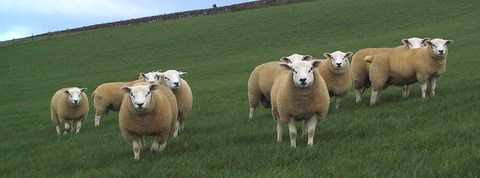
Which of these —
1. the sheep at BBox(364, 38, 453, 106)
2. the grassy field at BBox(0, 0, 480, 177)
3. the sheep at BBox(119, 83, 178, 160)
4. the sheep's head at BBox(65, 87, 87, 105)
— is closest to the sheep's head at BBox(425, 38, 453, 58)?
the sheep at BBox(364, 38, 453, 106)

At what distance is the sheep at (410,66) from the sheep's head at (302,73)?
3.79 meters

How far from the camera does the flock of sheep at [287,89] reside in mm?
7105

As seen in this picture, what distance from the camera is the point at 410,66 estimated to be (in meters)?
10.0

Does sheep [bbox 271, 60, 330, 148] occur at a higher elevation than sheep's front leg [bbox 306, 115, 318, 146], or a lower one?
Answer: higher

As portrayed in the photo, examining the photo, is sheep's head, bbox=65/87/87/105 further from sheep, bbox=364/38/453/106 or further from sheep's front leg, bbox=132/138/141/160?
sheep, bbox=364/38/453/106

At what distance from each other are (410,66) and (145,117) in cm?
541

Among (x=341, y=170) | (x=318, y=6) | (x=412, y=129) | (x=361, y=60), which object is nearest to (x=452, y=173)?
(x=341, y=170)

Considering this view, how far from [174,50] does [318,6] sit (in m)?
16.8

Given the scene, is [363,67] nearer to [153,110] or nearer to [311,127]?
[311,127]

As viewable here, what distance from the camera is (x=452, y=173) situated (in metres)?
4.73

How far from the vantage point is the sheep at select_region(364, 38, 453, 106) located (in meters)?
9.88

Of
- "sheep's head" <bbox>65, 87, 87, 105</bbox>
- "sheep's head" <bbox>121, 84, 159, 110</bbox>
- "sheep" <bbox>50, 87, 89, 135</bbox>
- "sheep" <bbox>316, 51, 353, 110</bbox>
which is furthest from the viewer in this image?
"sheep" <bbox>50, 87, 89, 135</bbox>

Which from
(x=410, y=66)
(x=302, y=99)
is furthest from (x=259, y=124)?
(x=410, y=66)

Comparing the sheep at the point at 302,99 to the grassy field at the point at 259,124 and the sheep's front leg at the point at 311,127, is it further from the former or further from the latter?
the grassy field at the point at 259,124
